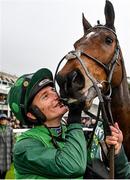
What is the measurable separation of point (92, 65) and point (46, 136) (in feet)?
3.40

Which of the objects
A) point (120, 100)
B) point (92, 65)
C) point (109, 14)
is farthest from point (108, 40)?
point (120, 100)

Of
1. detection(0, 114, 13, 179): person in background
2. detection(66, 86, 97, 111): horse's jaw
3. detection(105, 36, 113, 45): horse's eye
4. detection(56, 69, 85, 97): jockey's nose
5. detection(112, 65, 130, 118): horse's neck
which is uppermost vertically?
detection(105, 36, 113, 45): horse's eye

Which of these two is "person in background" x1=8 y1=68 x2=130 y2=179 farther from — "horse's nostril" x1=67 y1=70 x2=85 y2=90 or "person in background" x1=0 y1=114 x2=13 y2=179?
"person in background" x1=0 y1=114 x2=13 y2=179

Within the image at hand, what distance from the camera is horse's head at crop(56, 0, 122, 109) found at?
9.05 feet

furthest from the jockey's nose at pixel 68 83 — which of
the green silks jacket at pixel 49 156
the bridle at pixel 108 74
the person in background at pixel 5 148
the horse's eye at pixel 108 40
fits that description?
the person in background at pixel 5 148

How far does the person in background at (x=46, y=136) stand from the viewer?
6.62 feet

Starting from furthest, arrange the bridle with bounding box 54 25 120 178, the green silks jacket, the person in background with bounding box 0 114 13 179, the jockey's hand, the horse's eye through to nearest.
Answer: the person in background with bounding box 0 114 13 179, the horse's eye, the bridle with bounding box 54 25 120 178, the jockey's hand, the green silks jacket

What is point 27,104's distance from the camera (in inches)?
91.4

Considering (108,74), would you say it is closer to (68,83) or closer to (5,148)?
(68,83)

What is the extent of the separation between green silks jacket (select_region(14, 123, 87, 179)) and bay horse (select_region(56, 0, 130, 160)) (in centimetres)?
42

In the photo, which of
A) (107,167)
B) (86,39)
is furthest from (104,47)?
(107,167)

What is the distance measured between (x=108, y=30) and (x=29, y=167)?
1.81 meters

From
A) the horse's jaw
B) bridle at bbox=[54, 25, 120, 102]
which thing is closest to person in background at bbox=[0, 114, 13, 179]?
bridle at bbox=[54, 25, 120, 102]

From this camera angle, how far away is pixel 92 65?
120 inches
